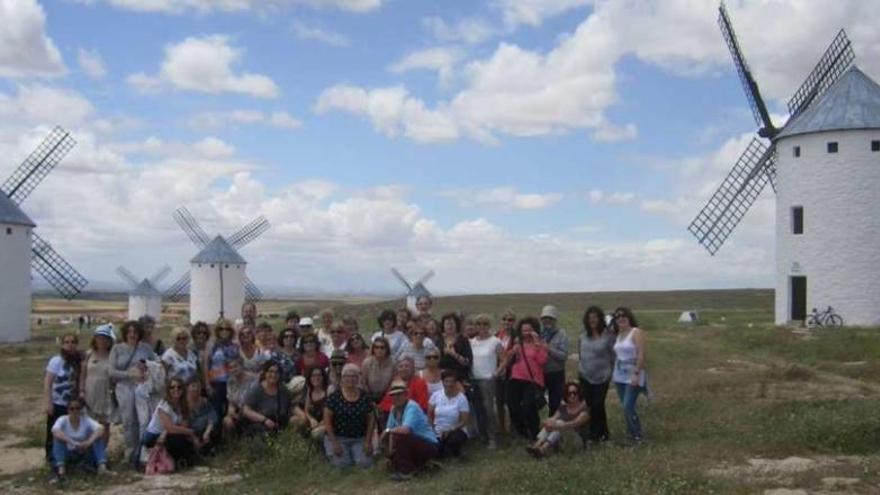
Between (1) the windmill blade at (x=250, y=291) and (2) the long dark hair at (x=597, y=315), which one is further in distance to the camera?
(1) the windmill blade at (x=250, y=291)

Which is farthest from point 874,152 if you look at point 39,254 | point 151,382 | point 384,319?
point 39,254

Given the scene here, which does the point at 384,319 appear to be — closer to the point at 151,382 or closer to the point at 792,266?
the point at 151,382

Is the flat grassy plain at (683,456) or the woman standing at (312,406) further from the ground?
the woman standing at (312,406)

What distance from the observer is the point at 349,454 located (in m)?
10.8

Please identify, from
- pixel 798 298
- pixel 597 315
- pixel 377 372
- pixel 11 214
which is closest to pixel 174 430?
pixel 377 372

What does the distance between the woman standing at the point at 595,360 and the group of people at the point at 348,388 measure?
0.05 feet

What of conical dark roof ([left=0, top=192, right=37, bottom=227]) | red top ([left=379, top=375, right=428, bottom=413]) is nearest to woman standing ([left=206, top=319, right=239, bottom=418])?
red top ([left=379, top=375, right=428, bottom=413])

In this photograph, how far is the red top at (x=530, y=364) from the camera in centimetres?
1135

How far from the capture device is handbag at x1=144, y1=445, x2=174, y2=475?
1095cm

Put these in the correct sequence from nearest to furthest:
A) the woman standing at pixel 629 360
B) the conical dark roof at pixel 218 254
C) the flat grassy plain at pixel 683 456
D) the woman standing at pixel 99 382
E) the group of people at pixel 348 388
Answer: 1. the flat grassy plain at pixel 683 456
2. the group of people at pixel 348 388
3. the woman standing at pixel 629 360
4. the woman standing at pixel 99 382
5. the conical dark roof at pixel 218 254

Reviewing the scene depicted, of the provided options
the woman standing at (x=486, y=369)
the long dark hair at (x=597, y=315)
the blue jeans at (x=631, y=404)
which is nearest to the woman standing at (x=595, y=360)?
Result: the long dark hair at (x=597, y=315)

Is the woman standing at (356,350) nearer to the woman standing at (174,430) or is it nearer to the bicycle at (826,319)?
the woman standing at (174,430)

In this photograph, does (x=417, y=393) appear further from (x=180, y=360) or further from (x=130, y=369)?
(x=130, y=369)

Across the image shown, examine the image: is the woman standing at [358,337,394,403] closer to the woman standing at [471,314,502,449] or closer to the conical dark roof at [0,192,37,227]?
the woman standing at [471,314,502,449]
